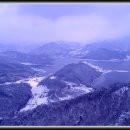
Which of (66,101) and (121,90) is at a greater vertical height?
(121,90)

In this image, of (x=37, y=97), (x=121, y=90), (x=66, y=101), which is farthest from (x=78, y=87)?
(x=121, y=90)

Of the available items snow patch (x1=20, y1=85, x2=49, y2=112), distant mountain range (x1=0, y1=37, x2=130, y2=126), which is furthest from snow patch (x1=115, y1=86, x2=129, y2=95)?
snow patch (x1=20, y1=85, x2=49, y2=112)

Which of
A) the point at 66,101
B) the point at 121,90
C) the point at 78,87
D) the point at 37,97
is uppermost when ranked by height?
the point at 121,90

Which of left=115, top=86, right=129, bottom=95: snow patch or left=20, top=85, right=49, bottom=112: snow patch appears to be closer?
left=115, top=86, right=129, bottom=95: snow patch

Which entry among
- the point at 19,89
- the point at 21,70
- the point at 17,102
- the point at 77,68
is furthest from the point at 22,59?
the point at 17,102

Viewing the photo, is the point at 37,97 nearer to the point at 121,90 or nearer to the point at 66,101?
the point at 66,101

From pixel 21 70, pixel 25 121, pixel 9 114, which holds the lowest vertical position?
pixel 21 70

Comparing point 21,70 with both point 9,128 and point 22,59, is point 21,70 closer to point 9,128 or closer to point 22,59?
point 22,59

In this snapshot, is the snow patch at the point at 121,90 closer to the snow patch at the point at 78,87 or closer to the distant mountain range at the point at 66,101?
the distant mountain range at the point at 66,101

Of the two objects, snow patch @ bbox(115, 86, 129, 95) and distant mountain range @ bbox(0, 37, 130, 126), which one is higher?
snow patch @ bbox(115, 86, 129, 95)

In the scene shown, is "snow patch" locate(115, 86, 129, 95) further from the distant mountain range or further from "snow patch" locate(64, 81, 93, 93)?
"snow patch" locate(64, 81, 93, 93)

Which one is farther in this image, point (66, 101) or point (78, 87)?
point (78, 87)
